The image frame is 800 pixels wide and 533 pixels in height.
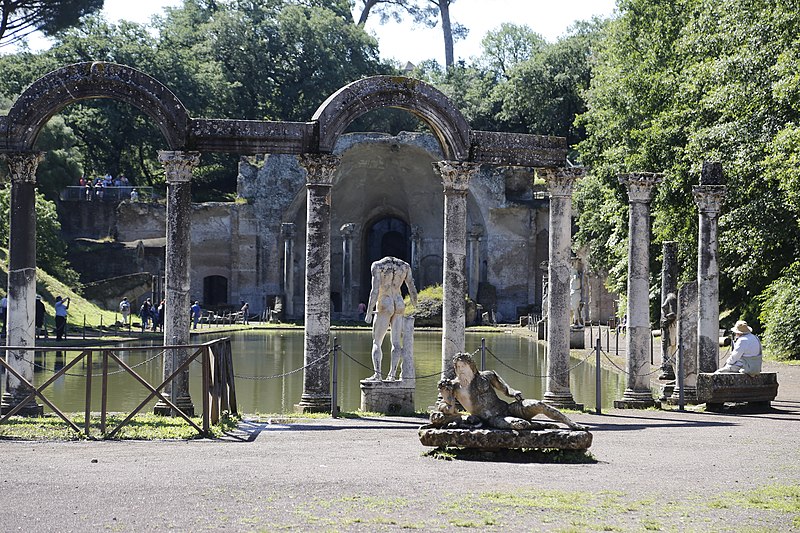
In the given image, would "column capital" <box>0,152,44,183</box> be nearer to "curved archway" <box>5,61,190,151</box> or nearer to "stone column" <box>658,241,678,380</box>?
"curved archway" <box>5,61,190,151</box>

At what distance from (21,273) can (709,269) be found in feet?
33.1

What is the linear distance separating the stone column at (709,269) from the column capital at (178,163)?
7.61m

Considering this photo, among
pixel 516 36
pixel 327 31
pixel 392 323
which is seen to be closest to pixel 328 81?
pixel 327 31

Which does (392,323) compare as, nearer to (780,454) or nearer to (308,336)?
(308,336)

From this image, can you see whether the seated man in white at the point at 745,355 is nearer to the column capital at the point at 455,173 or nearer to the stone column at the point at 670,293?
the stone column at the point at 670,293

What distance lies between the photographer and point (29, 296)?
15.1m

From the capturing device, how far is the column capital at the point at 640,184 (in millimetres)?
16891

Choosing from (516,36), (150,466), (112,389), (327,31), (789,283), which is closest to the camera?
(150,466)

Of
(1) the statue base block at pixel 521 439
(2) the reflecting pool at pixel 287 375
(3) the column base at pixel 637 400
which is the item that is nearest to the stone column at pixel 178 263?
(2) the reflecting pool at pixel 287 375

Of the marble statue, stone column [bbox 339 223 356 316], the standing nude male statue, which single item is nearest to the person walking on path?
the standing nude male statue

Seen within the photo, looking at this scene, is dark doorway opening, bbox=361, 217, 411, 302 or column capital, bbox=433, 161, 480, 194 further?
dark doorway opening, bbox=361, 217, 411, 302

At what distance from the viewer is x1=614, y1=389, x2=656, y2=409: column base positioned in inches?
672

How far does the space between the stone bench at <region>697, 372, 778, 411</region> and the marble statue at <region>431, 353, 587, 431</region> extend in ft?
18.8

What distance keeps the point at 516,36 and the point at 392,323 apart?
57.7m
